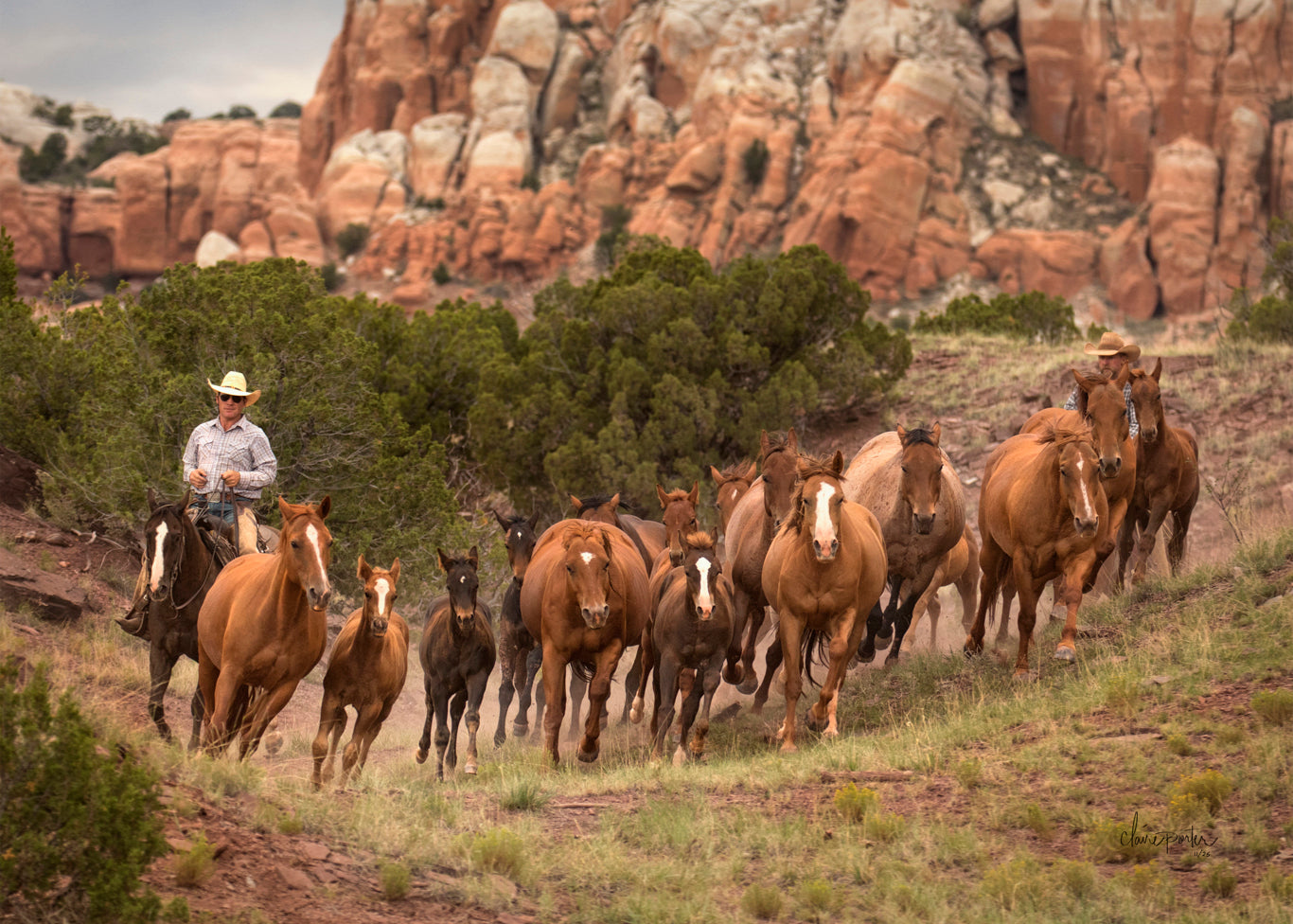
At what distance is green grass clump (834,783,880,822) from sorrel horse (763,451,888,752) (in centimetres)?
247

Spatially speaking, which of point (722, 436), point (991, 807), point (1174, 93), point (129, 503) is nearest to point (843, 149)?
point (1174, 93)

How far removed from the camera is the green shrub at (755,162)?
8650 centimetres

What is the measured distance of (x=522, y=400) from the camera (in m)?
27.5

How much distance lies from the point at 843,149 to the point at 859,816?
78.9 meters

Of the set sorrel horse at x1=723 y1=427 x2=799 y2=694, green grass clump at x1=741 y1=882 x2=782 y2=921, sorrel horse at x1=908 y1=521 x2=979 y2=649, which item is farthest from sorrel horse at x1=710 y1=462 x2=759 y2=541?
green grass clump at x1=741 y1=882 x2=782 y2=921

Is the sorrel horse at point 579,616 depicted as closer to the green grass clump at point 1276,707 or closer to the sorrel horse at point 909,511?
the sorrel horse at point 909,511

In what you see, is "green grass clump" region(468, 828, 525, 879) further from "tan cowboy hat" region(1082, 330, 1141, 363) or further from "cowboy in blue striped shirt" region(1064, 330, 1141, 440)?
"tan cowboy hat" region(1082, 330, 1141, 363)

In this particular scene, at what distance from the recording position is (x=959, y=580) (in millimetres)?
18906

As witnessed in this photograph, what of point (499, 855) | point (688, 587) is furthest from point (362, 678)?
point (499, 855)

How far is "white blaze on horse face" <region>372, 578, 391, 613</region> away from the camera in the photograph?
1057 centimetres

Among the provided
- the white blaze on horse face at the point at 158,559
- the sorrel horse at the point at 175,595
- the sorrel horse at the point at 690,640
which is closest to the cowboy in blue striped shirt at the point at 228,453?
the sorrel horse at the point at 175,595

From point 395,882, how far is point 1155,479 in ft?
35.0

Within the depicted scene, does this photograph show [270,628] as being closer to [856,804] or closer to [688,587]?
[688,587]
